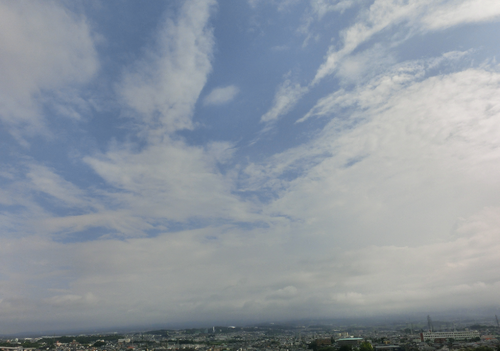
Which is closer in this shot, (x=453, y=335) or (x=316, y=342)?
(x=316, y=342)

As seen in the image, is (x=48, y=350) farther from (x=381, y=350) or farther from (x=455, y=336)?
(x=455, y=336)

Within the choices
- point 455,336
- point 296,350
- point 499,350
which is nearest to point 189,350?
point 296,350

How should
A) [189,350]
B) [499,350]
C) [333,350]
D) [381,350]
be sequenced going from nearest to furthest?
[499,350] → [333,350] → [381,350] → [189,350]

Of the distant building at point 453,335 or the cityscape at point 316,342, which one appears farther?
the distant building at point 453,335

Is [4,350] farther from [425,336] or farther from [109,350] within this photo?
[425,336]

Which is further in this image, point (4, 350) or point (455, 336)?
point (455, 336)

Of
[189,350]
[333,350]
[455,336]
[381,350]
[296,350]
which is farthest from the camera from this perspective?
[455,336]

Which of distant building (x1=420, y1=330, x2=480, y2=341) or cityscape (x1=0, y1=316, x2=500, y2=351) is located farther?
distant building (x1=420, y1=330, x2=480, y2=341)

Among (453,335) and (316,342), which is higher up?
(316,342)

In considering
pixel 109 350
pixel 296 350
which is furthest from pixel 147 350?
pixel 296 350
